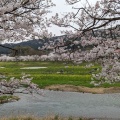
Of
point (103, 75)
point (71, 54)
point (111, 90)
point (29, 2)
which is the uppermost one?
point (29, 2)

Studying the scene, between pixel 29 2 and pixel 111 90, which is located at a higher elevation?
pixel 29 2

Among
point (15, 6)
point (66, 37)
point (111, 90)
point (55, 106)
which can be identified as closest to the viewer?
point (15, 6)

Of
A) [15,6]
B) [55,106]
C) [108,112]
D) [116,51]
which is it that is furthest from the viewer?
[55,106]

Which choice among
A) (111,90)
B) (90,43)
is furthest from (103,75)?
(111,90)

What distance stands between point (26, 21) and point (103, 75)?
126 inches

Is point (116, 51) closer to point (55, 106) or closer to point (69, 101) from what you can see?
point (55, 106)

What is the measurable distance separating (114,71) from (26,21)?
134 inches

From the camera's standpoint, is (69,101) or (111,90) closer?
(69,101)

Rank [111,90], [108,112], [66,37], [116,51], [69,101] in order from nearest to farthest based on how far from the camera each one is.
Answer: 1. [116,51]
2. [66,37]
3. [108,112]
4. [69,101]
5. [111,90]

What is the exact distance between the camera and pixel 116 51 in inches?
365

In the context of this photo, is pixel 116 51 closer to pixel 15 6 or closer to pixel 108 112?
pixel 15 6

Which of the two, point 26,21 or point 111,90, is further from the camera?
point 111,90

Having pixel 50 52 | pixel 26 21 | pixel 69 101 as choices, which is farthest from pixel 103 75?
pixel 69 101

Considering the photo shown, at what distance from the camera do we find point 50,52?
34.5 feet
